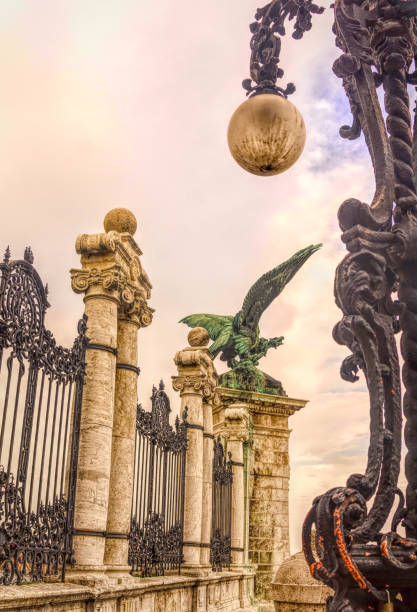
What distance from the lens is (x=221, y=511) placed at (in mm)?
13180

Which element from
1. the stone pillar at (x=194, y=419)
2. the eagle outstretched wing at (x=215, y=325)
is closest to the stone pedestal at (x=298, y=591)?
the stone pillar at (x=194, y=419)

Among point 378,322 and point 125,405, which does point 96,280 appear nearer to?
point 125,405

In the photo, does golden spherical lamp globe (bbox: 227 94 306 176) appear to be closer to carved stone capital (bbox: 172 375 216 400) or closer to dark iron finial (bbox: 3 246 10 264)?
dark iron finial (bbox: 3 246 10 264)

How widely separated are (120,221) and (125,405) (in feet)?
7.38

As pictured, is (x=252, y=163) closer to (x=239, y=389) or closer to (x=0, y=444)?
(x=0, y=444)

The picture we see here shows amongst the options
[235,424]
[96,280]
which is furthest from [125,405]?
[235,424]

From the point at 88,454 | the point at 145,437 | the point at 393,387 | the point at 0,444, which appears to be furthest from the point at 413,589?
the point at 145,437

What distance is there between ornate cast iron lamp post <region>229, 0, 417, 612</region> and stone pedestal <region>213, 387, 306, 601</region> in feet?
41.2

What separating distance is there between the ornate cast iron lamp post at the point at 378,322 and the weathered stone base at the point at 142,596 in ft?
11.4

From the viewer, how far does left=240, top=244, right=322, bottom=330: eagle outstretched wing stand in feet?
58.0

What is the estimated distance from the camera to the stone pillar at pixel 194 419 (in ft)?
33.3

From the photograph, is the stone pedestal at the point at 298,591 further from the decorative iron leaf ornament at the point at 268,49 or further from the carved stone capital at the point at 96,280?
the decorative iron leaf ornament at the point at 268,49

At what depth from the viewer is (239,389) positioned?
52.3ft

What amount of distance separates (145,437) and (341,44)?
670 centimetres
